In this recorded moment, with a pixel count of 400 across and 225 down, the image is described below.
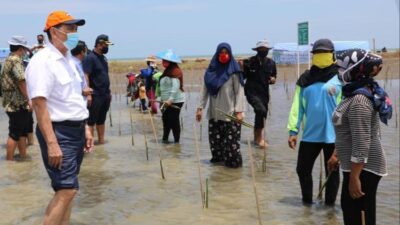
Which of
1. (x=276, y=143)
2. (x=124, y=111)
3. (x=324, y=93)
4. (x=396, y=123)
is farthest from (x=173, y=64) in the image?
(x=124, y=111)

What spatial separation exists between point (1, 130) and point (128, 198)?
23.0 feet

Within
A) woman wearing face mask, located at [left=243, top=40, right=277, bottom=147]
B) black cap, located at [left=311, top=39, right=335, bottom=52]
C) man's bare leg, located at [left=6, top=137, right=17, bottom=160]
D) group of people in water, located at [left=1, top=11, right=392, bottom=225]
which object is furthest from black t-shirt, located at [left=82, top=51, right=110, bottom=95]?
black cap, located at [left=311, top=39, right=335, bottom=52]

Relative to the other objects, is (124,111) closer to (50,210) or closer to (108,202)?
(108,202)

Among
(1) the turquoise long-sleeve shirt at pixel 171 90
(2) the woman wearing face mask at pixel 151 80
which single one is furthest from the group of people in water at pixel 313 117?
(2) the woman wearing face mask at pixel 151 80

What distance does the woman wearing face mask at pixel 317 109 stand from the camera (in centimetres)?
505

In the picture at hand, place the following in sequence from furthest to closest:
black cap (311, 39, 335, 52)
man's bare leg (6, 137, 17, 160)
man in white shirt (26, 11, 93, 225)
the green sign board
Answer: the green sign board < man's bare leg (6, 137, 17, 160) < black cap (311, 39, 335, 52) < man in white shirt (26, 11, 93, 225)

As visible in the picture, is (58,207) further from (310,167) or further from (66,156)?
(310,167)

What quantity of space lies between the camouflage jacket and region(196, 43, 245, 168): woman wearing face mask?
2.59 metres

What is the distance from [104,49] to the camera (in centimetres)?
832

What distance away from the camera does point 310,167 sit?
5262 mm

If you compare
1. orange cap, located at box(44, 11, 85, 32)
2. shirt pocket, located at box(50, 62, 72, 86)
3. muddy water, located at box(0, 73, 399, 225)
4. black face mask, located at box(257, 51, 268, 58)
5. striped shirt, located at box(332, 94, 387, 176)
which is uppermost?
orange cap, located at box(44, 11, 85, 32)

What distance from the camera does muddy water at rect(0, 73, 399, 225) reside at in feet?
16.6

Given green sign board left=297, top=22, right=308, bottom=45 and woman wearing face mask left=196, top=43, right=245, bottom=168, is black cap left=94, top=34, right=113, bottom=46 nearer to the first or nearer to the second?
woman wearing face mask left=196, top=43, right=245, bottom=168

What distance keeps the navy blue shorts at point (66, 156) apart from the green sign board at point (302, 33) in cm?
966
